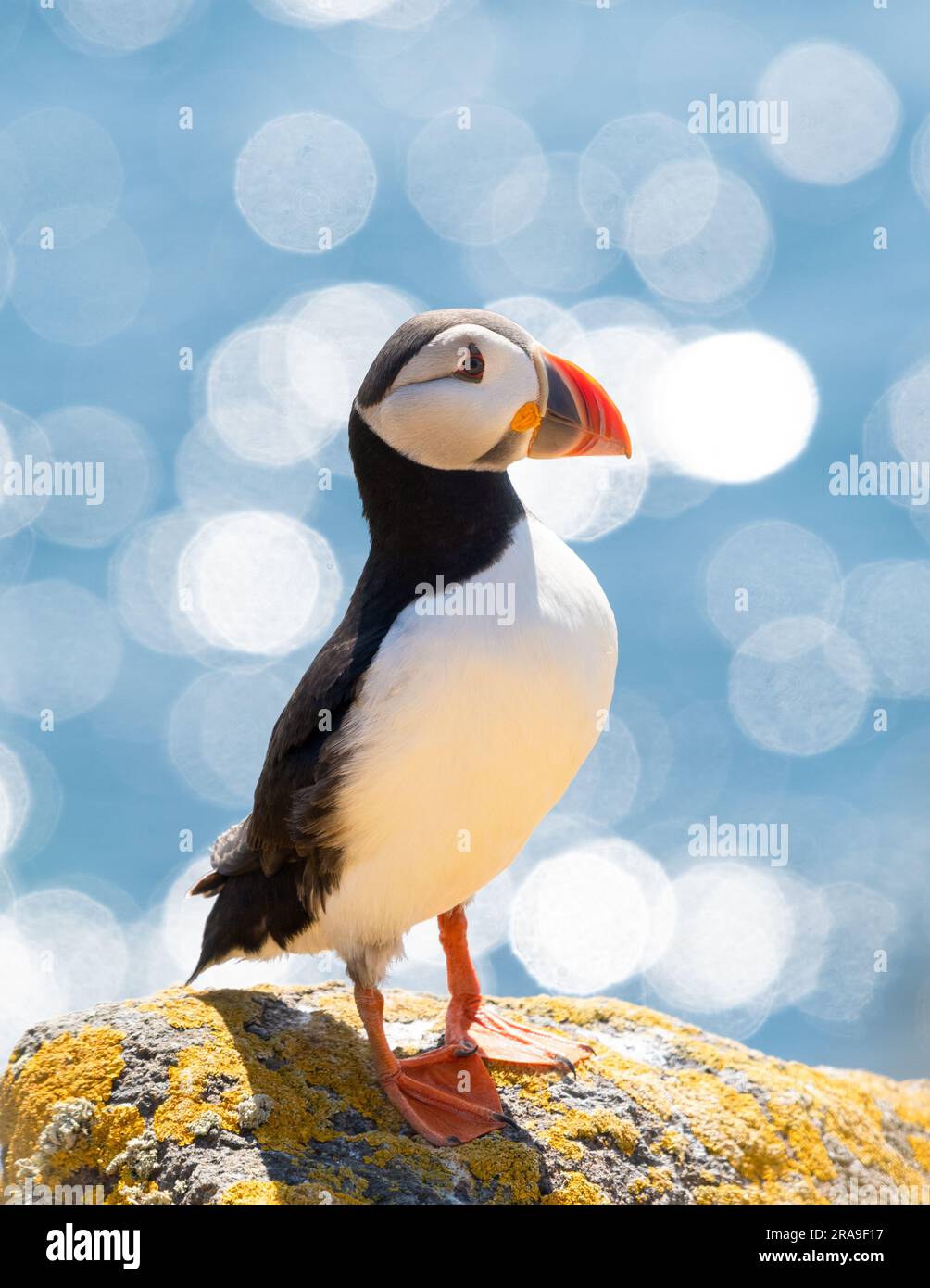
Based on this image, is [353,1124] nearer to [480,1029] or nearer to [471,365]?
[480,1029]

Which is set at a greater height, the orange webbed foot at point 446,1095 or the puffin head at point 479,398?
the puffin head at point 479,398

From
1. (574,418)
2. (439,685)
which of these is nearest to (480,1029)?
(439,685)

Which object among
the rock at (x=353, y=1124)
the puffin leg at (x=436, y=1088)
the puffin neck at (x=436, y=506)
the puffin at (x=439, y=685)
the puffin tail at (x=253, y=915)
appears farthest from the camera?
the puffin tail at (x=253, y=915)

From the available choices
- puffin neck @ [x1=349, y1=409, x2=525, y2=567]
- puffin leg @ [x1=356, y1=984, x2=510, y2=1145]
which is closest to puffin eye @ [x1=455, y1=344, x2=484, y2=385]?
puffin neck @ [x1=349, y1=409, x2=525, y2=567]

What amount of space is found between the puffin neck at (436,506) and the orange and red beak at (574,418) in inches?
9.9

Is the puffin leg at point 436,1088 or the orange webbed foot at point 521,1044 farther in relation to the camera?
the orange webbed foot at point 521,1044

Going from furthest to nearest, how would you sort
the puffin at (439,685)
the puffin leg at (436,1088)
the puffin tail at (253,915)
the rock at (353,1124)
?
the puffin tail at (253,915)
the puffin leg at (436,1088)
the puffin at (439,685)
the rock at (353,1124)

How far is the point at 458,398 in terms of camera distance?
4992 millimetres

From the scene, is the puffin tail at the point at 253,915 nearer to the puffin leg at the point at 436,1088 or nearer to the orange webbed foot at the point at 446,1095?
the puffin leg at the point at 436,1088

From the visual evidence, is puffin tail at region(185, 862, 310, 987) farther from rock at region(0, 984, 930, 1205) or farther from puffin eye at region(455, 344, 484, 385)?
puffin eye at region(455, 344, 484, 385)

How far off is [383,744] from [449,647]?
0.44 meters

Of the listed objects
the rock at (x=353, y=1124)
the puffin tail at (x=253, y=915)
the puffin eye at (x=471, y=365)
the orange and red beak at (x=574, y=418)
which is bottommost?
the rock at (x=353, y=1124)

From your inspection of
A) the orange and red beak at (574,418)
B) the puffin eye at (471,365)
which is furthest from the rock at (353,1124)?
the puffin eye at (471,365)

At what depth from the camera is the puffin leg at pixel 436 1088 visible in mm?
Result: 5090
